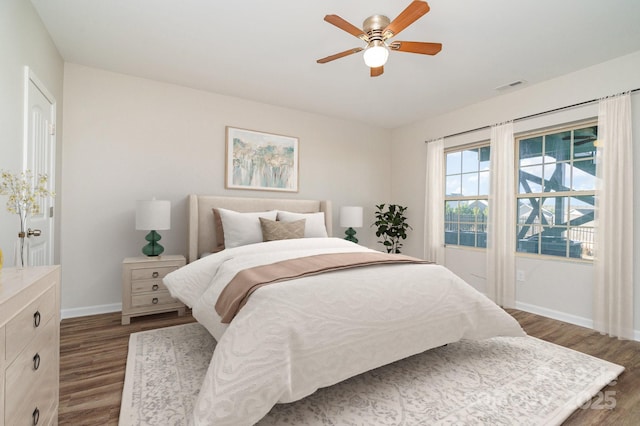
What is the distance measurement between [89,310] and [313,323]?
2.84 metres

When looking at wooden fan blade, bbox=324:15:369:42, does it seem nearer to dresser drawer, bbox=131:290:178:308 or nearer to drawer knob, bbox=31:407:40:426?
drawer knob, bbox=31:407:40:426

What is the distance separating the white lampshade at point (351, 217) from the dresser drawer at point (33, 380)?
342 centimetres

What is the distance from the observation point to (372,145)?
201 inches

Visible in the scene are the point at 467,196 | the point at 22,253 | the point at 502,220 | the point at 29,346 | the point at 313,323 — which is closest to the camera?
the point at 29,346

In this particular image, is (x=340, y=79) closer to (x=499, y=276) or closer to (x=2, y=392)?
(x=499, y=276)

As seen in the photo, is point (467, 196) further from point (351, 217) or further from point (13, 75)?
point (13, 75)

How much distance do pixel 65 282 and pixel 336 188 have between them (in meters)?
3.48

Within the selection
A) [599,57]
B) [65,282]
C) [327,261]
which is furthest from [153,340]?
[599,57]

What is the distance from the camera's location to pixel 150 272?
2.96 metres

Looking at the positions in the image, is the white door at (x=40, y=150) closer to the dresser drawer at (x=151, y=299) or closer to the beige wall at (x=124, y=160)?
the beige wall at (x=124, y=160)

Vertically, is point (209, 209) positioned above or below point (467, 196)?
below

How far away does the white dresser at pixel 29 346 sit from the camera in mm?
923

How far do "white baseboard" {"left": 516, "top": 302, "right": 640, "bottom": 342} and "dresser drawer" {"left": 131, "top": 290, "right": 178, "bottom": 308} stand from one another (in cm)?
391

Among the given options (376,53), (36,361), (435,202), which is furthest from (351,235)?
(36,361)
